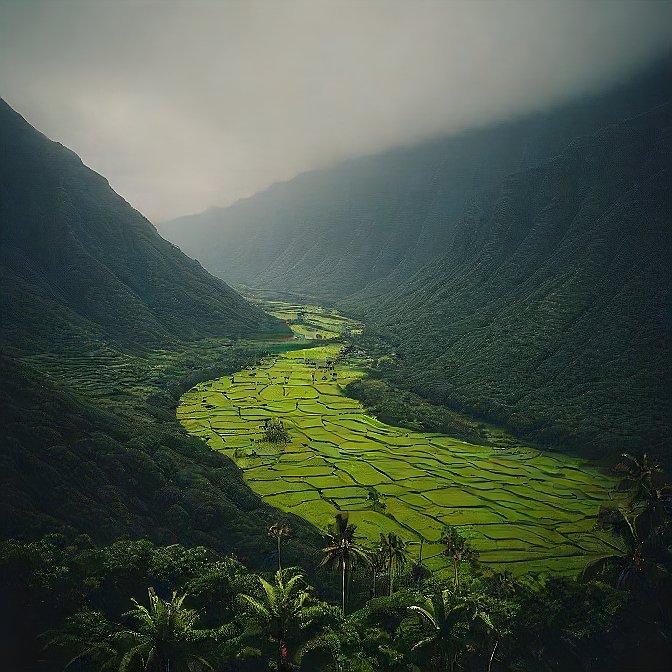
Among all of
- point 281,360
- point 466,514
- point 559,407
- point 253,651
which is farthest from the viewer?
point 281,360

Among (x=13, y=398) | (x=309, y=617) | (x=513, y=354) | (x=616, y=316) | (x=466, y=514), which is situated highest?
(x=616, y=316)

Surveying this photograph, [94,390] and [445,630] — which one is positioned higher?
[445,630]

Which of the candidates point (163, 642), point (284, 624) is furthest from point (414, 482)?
point (163, 642)

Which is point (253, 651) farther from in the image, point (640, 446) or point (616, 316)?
point (616, 316)

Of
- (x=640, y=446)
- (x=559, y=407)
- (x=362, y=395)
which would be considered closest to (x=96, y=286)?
(x=362, y=395)

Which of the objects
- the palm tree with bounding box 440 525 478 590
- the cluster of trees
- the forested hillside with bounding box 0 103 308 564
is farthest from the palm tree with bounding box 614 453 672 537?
the forested hillside with bounding box 0 103 308 564

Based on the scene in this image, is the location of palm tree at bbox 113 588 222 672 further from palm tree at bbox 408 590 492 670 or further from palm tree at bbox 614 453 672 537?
palm tree at bbox 614 453 672 537

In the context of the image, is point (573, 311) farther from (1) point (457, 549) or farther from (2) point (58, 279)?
(2) point (58, 279)
